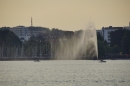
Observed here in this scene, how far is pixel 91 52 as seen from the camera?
475ft

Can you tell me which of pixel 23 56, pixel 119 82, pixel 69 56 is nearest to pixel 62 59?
pixel 69 56

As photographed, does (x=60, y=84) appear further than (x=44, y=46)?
No

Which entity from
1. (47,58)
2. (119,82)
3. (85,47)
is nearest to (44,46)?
(47,58)

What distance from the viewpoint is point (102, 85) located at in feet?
200

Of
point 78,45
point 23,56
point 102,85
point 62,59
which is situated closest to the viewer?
point 102,85

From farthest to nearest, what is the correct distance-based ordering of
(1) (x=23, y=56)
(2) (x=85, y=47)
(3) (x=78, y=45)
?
(1) (x=23, y=56), (3) (x=78, y=45), (2) (x=85, y=47)

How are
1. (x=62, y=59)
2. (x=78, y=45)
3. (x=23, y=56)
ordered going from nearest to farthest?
(x=78, y=45)
(x=62, y=59)
(x=23, y=56)

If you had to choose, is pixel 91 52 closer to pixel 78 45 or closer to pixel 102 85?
pixel 78 45

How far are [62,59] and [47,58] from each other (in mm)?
8890

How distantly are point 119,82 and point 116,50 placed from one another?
4745 inches

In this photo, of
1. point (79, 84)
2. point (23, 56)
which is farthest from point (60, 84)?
point (23, 56)

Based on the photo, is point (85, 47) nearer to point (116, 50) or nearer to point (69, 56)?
point (69, 56)

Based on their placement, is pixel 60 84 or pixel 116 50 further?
pixel 116 50

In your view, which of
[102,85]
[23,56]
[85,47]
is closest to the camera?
[102,85]
